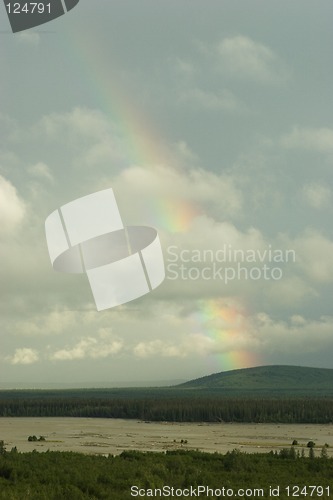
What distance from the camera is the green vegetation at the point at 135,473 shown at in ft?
93.4

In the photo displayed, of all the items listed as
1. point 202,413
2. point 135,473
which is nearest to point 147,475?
point 135,473

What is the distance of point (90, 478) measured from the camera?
31016mm

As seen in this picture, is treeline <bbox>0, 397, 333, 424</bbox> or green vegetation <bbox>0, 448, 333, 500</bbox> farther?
treeline <bbox>0, 397, 333, 424</bbox>

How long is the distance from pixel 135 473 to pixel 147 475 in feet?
6.03

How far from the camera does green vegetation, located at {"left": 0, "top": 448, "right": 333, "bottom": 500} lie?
28.5 m

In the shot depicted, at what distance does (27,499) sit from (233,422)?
9764 cm

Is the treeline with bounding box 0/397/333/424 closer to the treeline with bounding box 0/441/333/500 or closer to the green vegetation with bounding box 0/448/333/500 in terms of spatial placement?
the green vegetation with bounding box 0/448/333/500

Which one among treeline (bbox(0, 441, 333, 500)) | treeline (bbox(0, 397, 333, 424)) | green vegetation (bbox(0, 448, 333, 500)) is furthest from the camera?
treeline (bbox(0, 397, 333, 424))

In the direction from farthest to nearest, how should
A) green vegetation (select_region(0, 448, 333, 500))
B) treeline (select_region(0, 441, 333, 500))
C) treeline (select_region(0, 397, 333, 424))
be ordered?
treeline (select_region(0, 397, 333, 424)) < green vegetation (select_region(0, 448, 333, 500)) < treeline (select_region(0, 441, 333, 500))

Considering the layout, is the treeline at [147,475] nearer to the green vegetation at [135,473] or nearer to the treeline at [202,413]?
the green vegetation at [135,473]

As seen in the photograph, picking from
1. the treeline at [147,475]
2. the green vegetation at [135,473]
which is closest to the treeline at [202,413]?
the green vegetation at [135,473]

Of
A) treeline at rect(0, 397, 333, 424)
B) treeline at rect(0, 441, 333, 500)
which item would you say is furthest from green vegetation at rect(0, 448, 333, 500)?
treeline at rect(0, 397, 333, 424)

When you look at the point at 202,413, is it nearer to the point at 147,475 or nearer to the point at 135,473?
the point at 135,473

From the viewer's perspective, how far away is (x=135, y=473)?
1326 inches
